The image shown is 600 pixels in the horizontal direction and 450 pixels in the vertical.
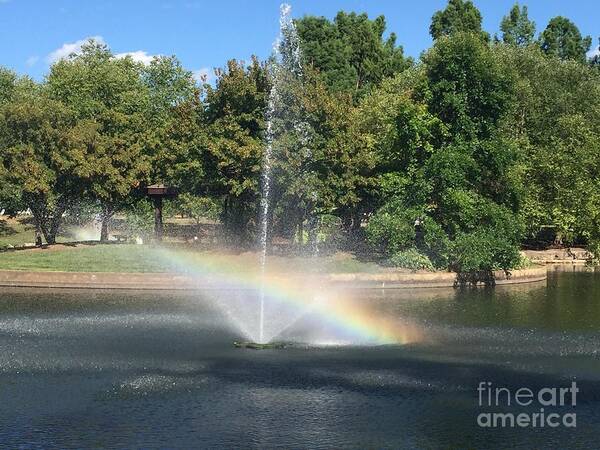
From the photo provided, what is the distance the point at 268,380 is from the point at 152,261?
2736cm

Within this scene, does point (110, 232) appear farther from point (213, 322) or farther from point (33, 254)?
point (213, 322)

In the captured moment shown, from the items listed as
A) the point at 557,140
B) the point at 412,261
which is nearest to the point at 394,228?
the point at 412,261

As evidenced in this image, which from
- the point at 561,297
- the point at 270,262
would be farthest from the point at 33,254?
the point at 561,297

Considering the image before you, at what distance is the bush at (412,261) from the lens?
4538cm

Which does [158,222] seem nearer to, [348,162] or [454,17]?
[348,162]

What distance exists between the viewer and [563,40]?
11250 centimetres

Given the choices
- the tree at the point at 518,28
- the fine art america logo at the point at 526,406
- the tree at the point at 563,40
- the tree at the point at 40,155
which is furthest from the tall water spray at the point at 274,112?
the tree at the point at 563,40

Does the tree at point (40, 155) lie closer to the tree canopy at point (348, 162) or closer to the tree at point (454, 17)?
the tree canopy at point (348, 162)

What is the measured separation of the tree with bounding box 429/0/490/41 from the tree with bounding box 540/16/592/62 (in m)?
12.7

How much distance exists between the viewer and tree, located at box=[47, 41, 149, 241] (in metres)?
51.4

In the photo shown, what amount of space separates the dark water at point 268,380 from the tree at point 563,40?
87.7m

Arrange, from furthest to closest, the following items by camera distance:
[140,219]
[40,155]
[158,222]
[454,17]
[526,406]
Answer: [454,17] → [140,219] → [158,222] → [40,155] → [526,406]

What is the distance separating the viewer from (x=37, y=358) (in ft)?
73.9

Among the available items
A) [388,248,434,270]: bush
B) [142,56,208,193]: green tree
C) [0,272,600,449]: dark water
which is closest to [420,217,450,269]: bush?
[388,248,434,270]: bush
